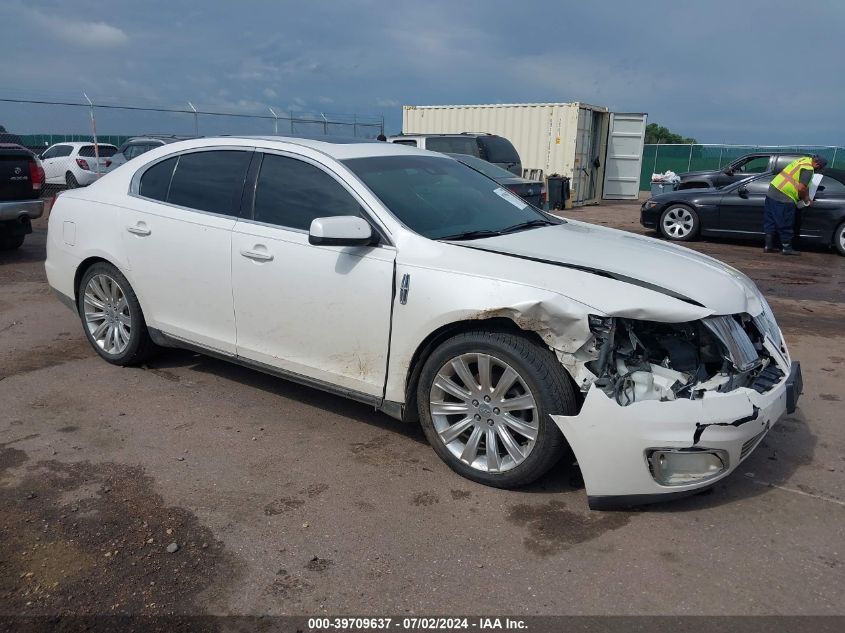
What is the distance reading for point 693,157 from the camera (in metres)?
32.6

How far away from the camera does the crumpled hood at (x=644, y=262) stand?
3.51m

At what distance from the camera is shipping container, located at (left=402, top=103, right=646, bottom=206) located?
66.3ft

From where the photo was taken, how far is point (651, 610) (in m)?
2.73

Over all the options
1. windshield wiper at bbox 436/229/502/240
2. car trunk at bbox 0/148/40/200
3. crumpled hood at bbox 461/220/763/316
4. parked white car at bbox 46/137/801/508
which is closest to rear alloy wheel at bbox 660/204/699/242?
parked white car at bbox 46/137/801/508

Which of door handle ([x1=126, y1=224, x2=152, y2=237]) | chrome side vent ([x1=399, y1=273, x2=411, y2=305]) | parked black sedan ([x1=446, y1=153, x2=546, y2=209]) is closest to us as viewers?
chrome side vent ([x1=399, y1=273, x2=411, y2=305])

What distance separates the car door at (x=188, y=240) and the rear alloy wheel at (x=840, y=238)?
35.2 ft

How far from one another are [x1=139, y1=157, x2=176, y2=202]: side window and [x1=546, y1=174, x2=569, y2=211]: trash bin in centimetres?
1447

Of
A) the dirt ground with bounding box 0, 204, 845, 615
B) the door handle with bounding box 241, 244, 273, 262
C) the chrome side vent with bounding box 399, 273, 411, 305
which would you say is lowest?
the dirt ground with bounding box 0, 204, 845, 615

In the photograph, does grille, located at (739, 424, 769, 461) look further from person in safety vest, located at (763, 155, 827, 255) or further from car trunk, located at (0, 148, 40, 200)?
car trunk, located at (0, 148, 40, 200)

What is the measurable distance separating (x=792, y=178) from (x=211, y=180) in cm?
974

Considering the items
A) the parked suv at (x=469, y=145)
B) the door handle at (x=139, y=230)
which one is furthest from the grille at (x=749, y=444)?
the parked suv at (x=469, y=145)

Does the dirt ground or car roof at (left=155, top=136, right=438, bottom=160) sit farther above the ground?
car roof at (left=155, top=136, right=438, bottom=160)

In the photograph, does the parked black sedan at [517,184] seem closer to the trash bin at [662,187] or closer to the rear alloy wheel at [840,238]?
the rear alloy wheel at [840,238]

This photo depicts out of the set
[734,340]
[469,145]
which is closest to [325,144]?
[734,340]
